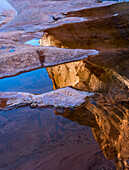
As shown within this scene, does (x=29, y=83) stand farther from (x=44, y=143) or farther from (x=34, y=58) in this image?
(x=44, y=143)

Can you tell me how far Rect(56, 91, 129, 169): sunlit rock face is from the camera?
1.35m

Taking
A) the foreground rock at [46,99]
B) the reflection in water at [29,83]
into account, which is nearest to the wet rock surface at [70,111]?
the foreground rock at [46,99]

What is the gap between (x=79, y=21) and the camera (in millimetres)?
6082

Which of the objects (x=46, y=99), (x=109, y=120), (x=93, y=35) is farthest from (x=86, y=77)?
(x=93, y=35)

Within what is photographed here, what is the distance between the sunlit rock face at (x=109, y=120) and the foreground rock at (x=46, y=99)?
13 centimetres

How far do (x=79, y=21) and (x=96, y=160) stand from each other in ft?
18.6

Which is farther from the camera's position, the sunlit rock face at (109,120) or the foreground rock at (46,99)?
the foreground rock at (46,99)

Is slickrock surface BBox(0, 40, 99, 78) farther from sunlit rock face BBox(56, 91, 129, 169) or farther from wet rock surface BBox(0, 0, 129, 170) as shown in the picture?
sunlit rock face BBox(56, 91, 129, 169)

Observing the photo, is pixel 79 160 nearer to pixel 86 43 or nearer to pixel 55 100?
pixel 55 100

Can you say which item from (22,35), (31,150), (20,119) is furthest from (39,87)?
(22,35)

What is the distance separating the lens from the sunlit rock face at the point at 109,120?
1.35 m

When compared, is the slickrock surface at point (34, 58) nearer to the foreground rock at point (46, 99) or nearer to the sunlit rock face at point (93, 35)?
the sunlit rock face at point (93, 35)

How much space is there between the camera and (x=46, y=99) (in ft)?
6.82

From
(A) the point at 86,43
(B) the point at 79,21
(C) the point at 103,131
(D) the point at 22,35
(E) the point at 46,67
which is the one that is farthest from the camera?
(B) the point at 79,21
